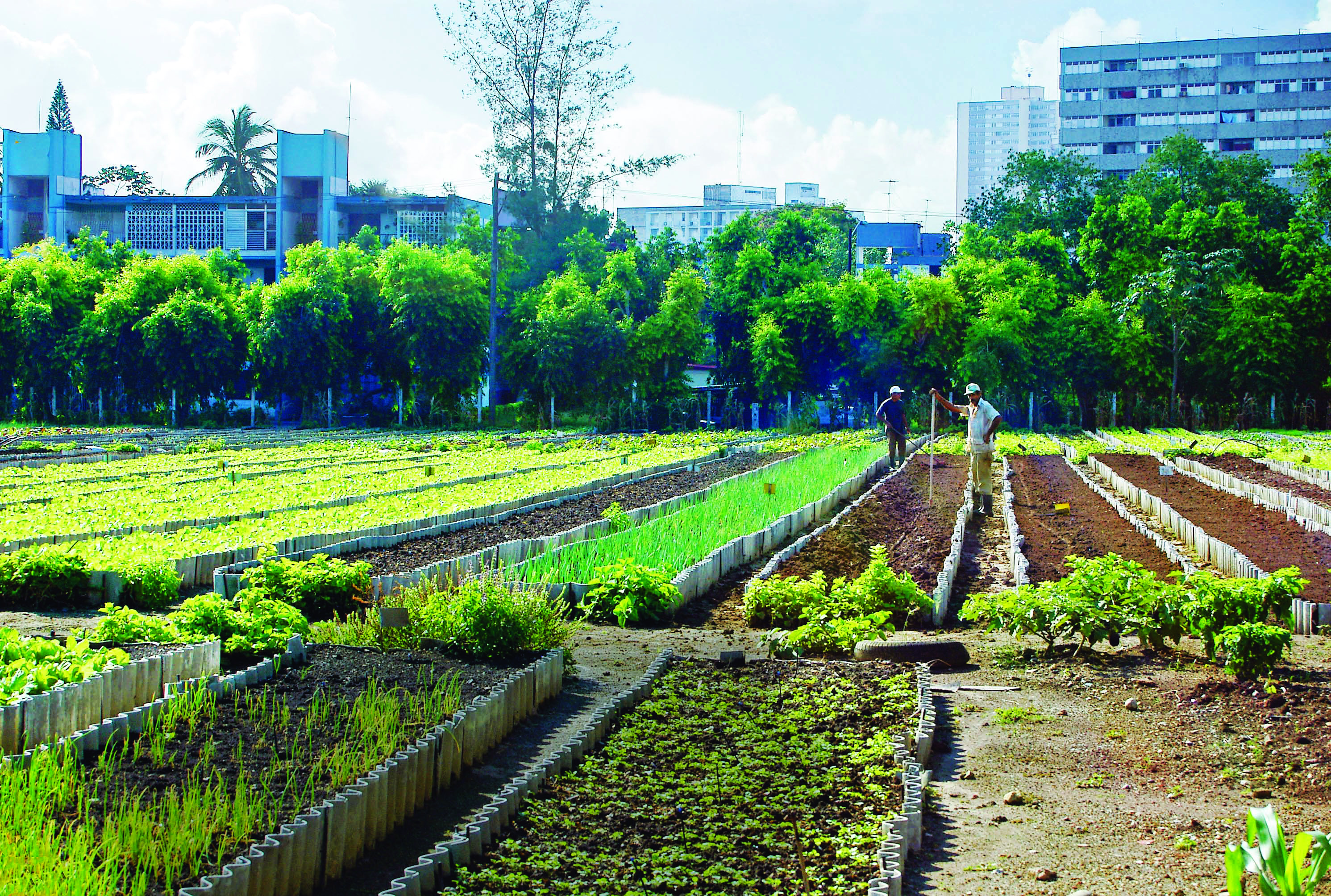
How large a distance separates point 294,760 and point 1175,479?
17145 mm

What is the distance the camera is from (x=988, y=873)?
3910 millimetres

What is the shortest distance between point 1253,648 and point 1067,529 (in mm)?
7801

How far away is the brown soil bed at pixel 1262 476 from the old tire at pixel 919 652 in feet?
29.8

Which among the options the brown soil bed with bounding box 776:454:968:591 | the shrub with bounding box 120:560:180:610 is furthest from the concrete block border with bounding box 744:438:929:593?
the shrub with bounding box 120:560:180:610

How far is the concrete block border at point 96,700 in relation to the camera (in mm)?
4691

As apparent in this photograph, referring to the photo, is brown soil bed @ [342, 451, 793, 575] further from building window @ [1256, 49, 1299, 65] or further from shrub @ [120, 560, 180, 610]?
building window @ [1256, 49, 1299, 65]

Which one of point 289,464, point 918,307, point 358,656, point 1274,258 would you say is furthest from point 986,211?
point 358,656

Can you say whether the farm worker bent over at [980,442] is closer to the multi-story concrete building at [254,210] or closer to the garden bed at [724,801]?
the garden bed at [724,801]

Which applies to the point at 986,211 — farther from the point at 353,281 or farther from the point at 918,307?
the point at 353,281

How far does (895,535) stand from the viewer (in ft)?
43.5

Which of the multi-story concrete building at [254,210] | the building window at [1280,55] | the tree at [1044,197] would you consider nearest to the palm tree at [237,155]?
the multi-story concrete building at [254,210]

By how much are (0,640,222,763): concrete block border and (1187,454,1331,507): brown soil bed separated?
12.9 meters

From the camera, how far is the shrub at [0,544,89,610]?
8555 millimetres

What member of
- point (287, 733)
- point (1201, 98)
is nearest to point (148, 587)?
point (287, 733)
